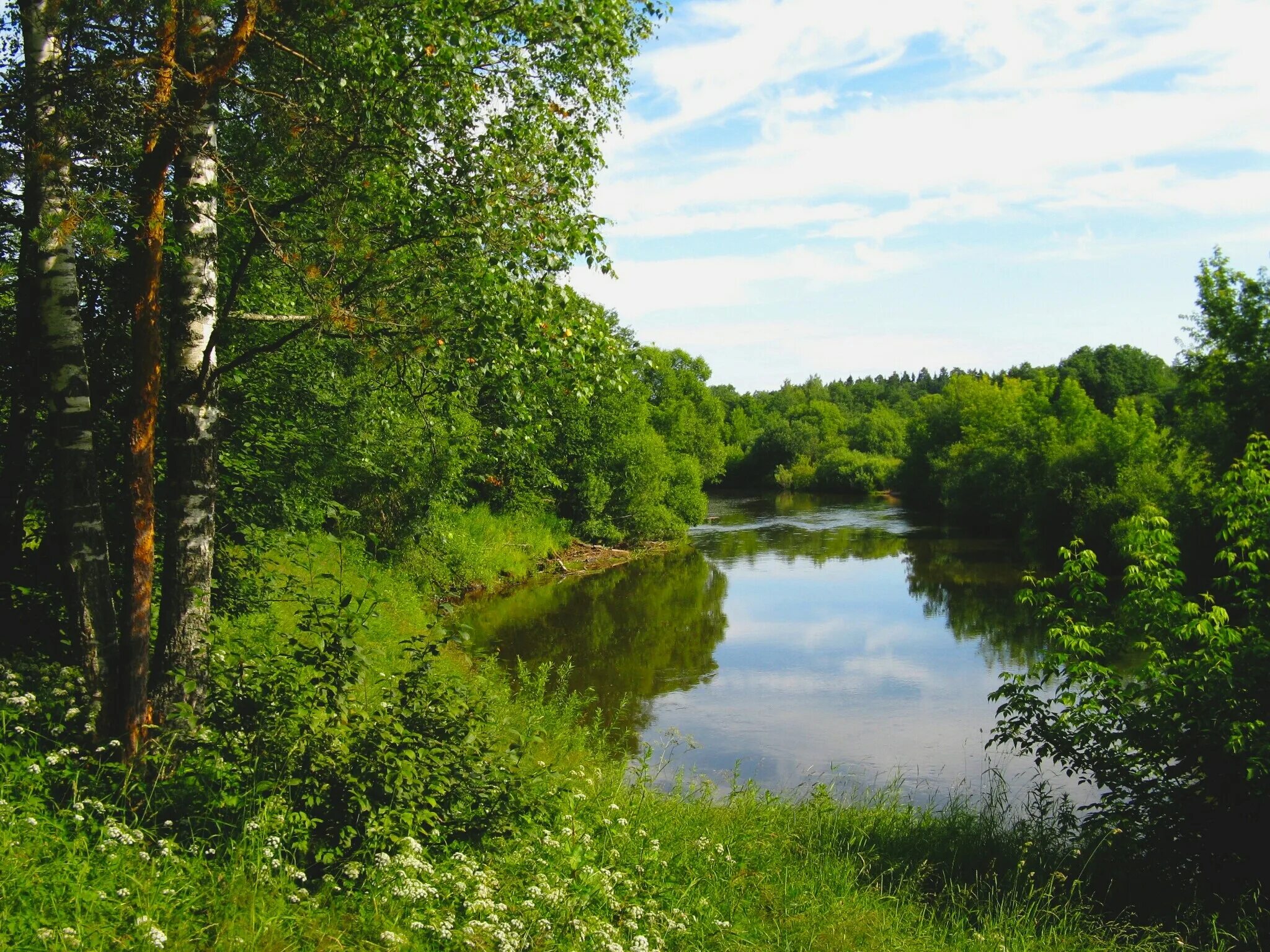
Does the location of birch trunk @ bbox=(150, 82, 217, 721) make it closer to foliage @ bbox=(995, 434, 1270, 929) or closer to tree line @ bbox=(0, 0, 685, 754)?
tree line @ bbox=(0, 0, 685, 754)

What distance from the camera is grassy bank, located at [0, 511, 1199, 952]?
3.92 m

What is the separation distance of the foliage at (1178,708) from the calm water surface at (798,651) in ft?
12.0

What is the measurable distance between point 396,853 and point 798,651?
54.7 ft

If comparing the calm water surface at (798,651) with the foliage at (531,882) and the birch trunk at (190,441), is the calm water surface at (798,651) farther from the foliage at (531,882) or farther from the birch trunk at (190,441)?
the birch trunk at (190,441)

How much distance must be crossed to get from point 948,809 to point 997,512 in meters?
35.8

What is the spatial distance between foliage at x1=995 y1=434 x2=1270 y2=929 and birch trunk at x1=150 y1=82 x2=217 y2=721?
21.1 feet

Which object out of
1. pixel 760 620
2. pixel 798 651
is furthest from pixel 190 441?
pixel 760 620

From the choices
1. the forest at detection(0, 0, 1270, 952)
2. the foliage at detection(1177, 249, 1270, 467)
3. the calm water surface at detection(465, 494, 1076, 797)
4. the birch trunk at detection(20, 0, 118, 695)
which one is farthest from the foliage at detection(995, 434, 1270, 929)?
the foliage at detection(1177, 249, 1270, 467)

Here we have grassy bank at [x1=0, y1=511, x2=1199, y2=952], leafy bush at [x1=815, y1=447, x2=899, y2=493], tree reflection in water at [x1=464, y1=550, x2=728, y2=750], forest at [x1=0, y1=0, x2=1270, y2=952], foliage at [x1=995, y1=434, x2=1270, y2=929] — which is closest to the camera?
grassy bank at [x1=0, y1=511, x2=1199, y2=952]

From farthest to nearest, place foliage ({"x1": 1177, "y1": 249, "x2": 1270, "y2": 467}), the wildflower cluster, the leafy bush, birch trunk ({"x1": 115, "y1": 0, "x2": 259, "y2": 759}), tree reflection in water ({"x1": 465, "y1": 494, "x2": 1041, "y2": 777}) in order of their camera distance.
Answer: the leafy bush < foliage ({"x1": 1177, "y1": 249, "x2": 1270, "y2": 467}) < tree reflection in water ({"x1": 465, "y1": 494, "x2": 1041, "y2": 777}) < birch trunk ({"x1": 115, "y1": 0, "x2": 259, "y2": 759}) < the wildflower cluster

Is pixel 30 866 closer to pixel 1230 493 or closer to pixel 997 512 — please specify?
pixel 1230 493

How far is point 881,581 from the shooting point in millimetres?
29844

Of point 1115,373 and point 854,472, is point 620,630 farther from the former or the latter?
point 1115,373

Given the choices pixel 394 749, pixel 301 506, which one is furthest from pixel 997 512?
pixel 394 749
